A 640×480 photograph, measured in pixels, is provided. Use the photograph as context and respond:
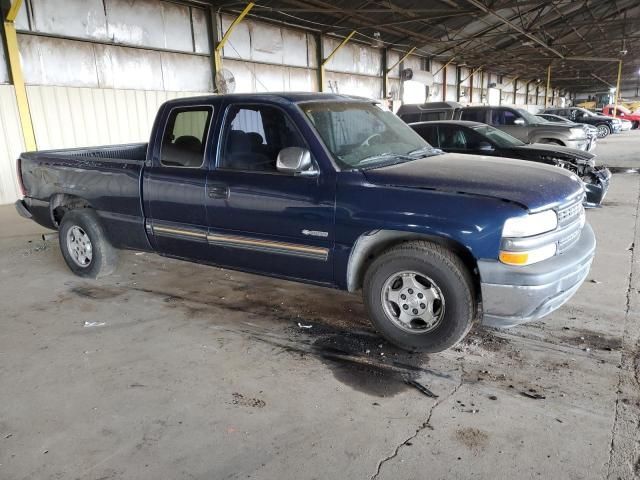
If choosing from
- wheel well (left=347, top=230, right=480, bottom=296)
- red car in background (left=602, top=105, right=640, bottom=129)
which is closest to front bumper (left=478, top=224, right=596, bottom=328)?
wheel well (left=347, top=230, right=480, bottom=296)

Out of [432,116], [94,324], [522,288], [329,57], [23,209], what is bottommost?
[94,324]

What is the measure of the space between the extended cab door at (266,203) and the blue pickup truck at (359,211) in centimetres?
1

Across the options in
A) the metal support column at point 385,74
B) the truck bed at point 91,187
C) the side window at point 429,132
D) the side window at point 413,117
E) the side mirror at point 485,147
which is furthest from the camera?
the metal support column at point 385,74

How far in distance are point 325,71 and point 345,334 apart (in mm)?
15770

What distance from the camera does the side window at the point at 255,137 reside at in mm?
3832

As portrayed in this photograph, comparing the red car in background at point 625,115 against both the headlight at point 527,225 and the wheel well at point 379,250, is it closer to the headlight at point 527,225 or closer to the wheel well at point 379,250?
the headlight at point 527,225

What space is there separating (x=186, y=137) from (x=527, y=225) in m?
2.94

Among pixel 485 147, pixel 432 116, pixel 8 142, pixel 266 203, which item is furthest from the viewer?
pixel 432 116

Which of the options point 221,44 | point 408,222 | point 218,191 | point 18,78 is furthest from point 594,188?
point 18,78

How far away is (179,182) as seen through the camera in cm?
425

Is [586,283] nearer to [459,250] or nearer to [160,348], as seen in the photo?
[459,250]

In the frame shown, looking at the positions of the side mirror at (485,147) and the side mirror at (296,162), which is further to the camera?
the side mirror at (485,147)

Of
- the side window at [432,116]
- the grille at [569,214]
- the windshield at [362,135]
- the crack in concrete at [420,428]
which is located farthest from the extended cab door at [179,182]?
the side window at [432,116]

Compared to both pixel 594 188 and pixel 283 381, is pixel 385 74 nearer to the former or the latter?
pixel 594 188
